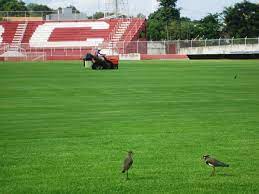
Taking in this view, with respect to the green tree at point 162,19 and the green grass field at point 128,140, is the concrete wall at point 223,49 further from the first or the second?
the green grass field at point 128,140

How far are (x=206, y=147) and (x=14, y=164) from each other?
3.70 m

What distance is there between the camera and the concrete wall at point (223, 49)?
75.8 meters

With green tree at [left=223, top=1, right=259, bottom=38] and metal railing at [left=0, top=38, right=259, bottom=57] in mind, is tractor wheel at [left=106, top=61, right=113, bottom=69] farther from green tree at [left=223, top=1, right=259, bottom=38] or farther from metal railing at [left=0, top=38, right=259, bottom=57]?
green tree at [left=223, top=1, right=259, bottom=38]

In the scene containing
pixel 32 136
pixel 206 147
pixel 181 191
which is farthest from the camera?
pixel 32 136

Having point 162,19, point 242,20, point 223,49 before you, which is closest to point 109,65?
point 223,49

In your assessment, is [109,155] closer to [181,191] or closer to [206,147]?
[206,147]

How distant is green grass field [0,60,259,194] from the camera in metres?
9.99

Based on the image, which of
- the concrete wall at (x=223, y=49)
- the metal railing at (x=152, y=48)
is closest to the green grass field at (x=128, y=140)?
the concrete wall at (x=223, y=49)

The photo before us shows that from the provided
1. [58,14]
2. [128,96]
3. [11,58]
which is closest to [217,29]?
[58,14]

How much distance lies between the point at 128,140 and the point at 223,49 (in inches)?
2597

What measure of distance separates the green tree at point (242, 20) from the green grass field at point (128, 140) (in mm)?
90155

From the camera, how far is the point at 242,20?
116875 mm

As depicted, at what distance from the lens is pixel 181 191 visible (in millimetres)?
9438

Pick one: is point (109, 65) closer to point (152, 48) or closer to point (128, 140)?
point (152, 48)
